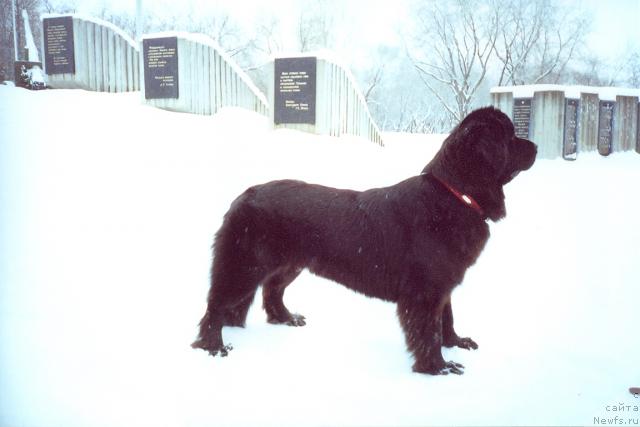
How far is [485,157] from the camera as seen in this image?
2.07 m

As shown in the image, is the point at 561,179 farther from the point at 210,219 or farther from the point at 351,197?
the point at 210,219

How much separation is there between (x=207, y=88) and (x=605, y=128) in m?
4.37

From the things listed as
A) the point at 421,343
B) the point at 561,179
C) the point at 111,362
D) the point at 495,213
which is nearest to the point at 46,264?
the point at 111,362

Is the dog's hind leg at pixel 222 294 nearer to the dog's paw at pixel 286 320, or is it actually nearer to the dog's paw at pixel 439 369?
the dog's paw at pixel 286 320

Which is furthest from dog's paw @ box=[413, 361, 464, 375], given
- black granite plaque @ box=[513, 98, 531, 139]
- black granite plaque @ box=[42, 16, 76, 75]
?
black granite plaque @ box=[42, 16, 76, 75]

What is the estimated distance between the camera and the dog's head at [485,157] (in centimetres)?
207

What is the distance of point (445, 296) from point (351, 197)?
0.69 meters

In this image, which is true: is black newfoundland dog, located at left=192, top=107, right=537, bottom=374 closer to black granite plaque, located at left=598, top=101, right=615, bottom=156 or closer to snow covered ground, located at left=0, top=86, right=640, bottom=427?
snow covered ground, located at left=0, top=86, right=640, bottom=427

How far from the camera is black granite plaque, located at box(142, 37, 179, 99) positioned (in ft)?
16.5

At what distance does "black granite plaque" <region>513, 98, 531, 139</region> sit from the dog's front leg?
1.42 m

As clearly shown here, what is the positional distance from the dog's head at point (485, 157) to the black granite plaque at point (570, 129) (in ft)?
3.33

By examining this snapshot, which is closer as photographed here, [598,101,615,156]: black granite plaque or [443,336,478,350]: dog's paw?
[443,336,478,350]: dog's paw

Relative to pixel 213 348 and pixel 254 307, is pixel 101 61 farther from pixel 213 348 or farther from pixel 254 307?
pixel 213 348

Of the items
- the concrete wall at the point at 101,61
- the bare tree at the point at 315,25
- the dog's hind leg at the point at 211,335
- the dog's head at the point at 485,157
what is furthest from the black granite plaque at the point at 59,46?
the dog's head at the point at 485,157
